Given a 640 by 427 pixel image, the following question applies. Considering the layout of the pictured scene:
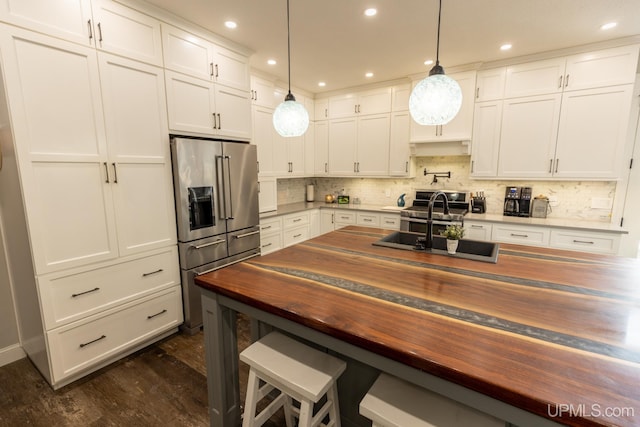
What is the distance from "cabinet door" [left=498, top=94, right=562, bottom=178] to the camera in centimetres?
309

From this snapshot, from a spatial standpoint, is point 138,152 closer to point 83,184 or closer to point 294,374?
point 83,184

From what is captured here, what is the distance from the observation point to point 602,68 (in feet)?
9.33

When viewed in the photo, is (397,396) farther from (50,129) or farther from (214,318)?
(50,129)

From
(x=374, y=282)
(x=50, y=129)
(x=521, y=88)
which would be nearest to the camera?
(x=374, y=282)

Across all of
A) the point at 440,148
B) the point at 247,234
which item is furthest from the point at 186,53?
the point at 440,148

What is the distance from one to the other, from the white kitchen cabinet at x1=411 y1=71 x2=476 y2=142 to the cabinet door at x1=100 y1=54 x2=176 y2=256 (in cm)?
303

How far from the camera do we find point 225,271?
1571mm

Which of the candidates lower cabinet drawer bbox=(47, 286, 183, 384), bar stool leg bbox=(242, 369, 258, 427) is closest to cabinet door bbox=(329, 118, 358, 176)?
lower cabinet drawer bbox=(47, 286, 183, 384)

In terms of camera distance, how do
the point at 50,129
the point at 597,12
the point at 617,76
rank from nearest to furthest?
the point at 50,129
the point at 597,12
the point at 617,76

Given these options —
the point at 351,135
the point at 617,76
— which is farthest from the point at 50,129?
the point at 617,76

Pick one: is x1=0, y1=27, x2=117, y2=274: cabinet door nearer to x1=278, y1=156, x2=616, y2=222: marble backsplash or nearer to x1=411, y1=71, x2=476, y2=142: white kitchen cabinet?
x1=278, y1=156, x2=616, y2=222: marble backsplash

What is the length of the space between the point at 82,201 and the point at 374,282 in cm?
196

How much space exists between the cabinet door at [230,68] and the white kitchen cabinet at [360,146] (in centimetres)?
178

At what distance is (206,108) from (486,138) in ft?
10.3
